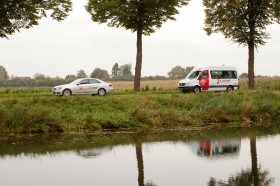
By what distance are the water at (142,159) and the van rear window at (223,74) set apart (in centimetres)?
1509

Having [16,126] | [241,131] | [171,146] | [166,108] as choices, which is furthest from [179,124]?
[16,126]

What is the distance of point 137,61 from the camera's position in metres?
35.8

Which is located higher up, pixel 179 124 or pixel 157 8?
pixel 157 8

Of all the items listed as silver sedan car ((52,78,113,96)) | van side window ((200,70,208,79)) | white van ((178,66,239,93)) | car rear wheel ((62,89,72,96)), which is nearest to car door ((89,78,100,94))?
silver sedan car ((52,78,113,96))

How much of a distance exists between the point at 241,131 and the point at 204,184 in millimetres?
11663

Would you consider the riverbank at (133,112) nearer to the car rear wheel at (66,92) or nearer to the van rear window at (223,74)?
the car rear wheel at (66,92)

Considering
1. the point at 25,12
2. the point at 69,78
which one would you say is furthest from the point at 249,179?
the point at 69,78

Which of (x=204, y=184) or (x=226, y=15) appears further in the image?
(x=226, y=15)

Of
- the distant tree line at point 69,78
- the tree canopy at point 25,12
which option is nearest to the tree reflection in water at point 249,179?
the tree canopy at point 25,12

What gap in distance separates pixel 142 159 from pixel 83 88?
17805 millimetres

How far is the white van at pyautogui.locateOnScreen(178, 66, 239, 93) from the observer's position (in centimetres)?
3472

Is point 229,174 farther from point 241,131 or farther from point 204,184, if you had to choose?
point 241,131

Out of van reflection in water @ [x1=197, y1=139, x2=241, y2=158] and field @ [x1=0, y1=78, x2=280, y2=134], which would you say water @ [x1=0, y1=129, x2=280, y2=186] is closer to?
van reflection in water @ [x1=197, y1=139, x2=241, y2=158]

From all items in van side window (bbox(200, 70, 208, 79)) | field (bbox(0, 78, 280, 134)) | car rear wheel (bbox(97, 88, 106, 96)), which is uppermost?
van side window (bbox(200, 70, 208, 79))
